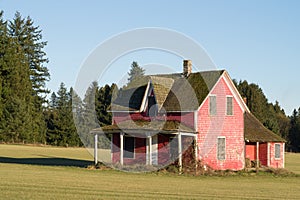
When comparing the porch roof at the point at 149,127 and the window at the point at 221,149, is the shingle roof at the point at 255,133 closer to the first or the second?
the window at the point at 221,149

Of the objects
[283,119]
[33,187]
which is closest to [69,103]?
[283,119]

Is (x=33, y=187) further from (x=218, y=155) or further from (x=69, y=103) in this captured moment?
(x=69, y=103)

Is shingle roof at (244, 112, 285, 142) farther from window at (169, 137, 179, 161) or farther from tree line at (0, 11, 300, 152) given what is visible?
tree line at (0, 11, 300, 152)

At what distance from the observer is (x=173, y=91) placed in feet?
128

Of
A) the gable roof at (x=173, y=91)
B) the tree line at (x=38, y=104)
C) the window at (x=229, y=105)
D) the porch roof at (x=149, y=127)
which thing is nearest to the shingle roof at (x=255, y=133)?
the window at (x=229, y=105)

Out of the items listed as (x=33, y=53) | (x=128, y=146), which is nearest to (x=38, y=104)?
(x=33, y=53)

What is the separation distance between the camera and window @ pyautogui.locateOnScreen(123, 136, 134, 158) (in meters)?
39.2

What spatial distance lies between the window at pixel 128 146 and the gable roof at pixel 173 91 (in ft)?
6.97

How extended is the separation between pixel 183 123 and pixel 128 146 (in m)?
4.98

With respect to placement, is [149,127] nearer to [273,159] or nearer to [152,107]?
[152,107]

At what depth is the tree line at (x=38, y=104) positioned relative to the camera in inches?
3162

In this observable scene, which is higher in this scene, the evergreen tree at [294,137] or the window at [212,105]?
the window at [212,105]

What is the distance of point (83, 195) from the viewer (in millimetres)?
18500

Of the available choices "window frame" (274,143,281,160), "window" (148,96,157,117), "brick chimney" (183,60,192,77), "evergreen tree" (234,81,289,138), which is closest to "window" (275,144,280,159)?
"window frame" (274,143,281,160)
